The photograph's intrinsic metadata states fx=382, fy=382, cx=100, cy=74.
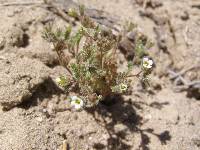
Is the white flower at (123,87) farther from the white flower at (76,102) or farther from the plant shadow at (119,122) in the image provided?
the plant shadow at (119,122)

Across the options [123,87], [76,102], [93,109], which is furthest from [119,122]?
[76,102]

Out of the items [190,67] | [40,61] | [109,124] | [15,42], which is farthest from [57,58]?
[190,67]

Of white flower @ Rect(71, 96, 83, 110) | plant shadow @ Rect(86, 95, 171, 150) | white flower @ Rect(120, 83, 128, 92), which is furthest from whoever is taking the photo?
plant shadow @ Rect(86, 95, 171, 150)

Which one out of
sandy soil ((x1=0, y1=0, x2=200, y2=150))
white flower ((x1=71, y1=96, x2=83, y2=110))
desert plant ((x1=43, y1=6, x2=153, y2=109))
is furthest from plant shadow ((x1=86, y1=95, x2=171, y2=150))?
white flower ((x1=71, y1=96, x2=83, y2=110))

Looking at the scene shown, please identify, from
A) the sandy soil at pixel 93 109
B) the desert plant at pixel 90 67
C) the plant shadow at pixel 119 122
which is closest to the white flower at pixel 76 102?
the desert plant at pixel 90 67

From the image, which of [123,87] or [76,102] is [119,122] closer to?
[123,87]

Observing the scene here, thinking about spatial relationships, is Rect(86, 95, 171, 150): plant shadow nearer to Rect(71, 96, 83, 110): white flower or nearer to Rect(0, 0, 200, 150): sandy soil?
Rect(0, 0, 200, 150): sandy soil
